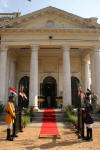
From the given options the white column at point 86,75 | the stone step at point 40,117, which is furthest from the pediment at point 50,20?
the stone step at point 40,117

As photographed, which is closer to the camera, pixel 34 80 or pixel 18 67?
pixel 34 80

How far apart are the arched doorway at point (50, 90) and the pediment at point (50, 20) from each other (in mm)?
8132

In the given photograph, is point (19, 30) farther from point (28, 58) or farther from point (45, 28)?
point (28, 58)

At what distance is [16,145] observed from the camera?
6270 mm

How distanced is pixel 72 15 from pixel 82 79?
9235mm

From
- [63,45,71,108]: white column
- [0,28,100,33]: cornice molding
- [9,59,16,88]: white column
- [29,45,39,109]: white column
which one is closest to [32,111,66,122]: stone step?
[29,45,39,109]: white column

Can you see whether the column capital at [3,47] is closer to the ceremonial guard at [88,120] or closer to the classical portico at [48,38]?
the classical portico at [48,38]

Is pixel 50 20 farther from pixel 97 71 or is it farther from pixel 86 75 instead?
pixel 86 75

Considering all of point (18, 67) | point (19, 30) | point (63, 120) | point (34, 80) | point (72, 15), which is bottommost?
point (63, 120)

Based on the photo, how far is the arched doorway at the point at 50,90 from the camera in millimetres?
22250

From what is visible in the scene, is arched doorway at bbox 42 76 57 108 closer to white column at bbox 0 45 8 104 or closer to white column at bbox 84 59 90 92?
white column at bbox 84 59 90 92

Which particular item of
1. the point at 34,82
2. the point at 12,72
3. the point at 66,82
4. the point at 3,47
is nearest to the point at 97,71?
the point at 66,82

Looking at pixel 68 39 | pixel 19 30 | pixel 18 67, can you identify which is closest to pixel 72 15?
pixel 68 39

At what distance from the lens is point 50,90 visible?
76.3ft
